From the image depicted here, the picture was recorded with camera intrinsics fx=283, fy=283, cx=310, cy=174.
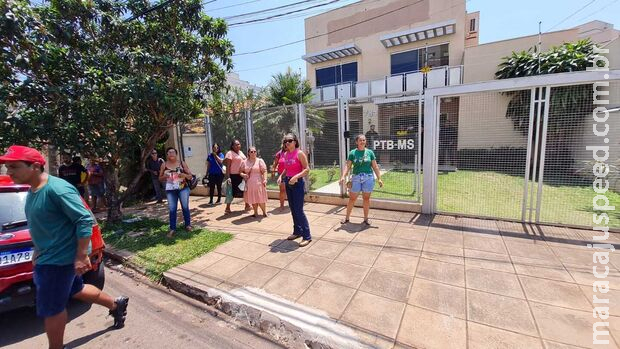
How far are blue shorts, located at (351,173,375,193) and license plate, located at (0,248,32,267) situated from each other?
424 cm

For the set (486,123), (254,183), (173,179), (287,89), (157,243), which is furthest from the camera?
(287,89)

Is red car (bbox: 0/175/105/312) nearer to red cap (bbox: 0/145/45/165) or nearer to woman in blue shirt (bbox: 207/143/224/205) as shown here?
red cap (bbox: 0/145/45/165)

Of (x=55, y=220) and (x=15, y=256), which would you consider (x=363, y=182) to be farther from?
(x=15, y=256)

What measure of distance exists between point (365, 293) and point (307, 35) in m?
19.2

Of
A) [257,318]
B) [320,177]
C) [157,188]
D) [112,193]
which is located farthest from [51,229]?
[157,188]

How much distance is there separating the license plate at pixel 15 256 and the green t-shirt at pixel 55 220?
78cm

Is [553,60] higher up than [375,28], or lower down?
lower down

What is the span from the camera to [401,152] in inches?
236

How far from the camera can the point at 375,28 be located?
54.7ft

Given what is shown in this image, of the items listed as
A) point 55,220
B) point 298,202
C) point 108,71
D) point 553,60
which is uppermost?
point 553,60

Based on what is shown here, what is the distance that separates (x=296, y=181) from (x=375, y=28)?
51.5 ft

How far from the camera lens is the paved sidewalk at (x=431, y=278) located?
248 cm

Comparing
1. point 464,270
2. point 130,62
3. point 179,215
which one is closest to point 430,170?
point 464,270

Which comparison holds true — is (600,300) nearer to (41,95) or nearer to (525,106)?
(525,106)
